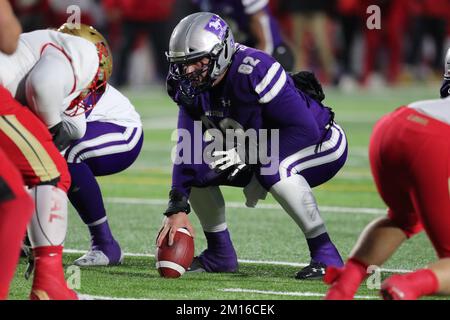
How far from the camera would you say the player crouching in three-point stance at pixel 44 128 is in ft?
13.3

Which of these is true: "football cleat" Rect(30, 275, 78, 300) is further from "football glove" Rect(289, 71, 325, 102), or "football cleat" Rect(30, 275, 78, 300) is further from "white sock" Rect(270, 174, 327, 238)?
"football glove" Rect(289, 71, 325, 102)

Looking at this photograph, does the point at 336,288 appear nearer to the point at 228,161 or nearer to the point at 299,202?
the point at 299,202

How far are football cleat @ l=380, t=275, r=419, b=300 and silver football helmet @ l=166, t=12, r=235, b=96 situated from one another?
1.60 meters

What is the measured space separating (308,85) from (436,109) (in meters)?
1.63

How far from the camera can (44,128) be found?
163 inches

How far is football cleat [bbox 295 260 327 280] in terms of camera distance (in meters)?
5.06

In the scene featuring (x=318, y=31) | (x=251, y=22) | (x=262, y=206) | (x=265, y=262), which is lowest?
(x=262, y=206)

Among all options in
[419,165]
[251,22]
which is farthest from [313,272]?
[251,22]

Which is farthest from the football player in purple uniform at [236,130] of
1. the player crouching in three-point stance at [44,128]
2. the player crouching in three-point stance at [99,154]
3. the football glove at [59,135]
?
the player crouching in three-point stance at [44,128]

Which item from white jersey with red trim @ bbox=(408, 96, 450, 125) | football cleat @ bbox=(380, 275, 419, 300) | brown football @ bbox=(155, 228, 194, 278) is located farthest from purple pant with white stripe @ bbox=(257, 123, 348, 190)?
football cleat @ bbox=(380, 275, 419, 300)

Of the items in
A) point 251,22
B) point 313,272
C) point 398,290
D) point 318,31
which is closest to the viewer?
point 398,290

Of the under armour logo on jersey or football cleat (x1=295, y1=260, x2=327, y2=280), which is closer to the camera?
football cleat (x1=295, y1=260, x2=327, y2=280)

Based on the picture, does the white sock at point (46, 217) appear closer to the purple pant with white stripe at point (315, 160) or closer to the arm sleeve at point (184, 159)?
the arm sleeve at point (184, 159)
